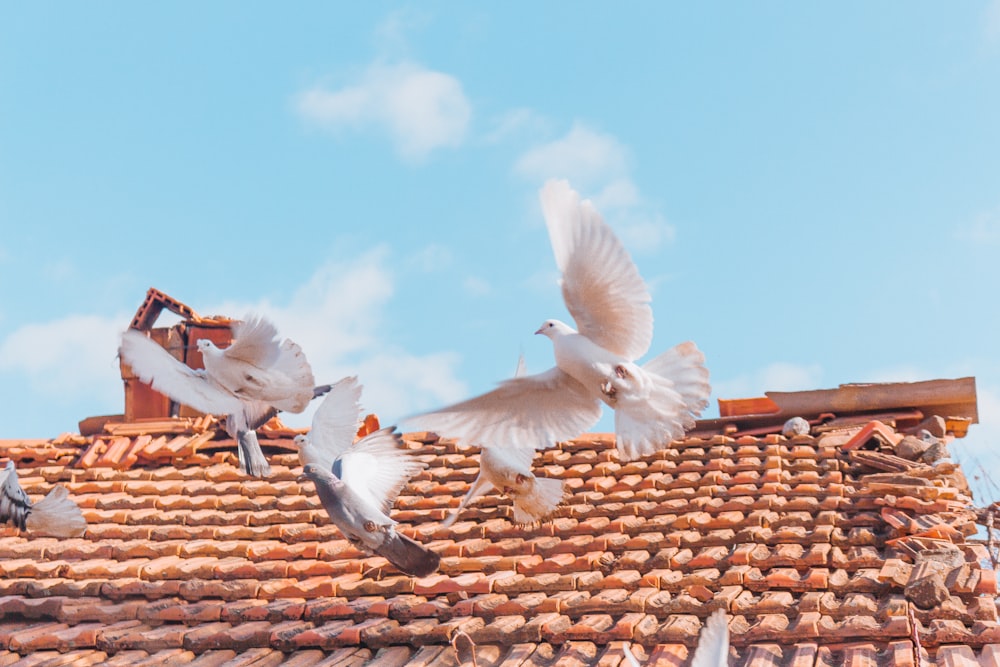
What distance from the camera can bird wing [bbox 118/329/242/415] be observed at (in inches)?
237

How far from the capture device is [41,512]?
6.32m

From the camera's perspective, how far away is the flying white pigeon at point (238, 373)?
19.1 feet

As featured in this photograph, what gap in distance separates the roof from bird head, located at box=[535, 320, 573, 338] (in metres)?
1.19

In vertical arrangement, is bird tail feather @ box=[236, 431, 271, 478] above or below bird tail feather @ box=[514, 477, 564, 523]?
above

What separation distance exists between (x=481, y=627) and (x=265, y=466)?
6.35 ft

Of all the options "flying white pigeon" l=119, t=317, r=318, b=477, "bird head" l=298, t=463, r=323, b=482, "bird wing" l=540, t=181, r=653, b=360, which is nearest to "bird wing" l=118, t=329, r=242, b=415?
"flying white pigeon" l=119, t=317, r=318, b=477

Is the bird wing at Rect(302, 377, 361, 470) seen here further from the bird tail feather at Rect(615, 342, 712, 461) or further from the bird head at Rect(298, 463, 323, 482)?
the bird tail feather at Rect(615, 342, 712, 461)

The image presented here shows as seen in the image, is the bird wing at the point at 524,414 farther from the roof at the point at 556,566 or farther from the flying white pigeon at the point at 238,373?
the flying white pigeon at the point at 238,373

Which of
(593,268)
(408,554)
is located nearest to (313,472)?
(408,554)

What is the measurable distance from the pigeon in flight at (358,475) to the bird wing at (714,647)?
1.97 meters

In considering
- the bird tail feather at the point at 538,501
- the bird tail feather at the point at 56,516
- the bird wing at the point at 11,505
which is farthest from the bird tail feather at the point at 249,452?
the bird tail feather at the point at 538,501

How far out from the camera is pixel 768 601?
4.93m

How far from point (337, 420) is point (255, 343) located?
0.74 meters

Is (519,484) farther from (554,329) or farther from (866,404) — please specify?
(866,404)
